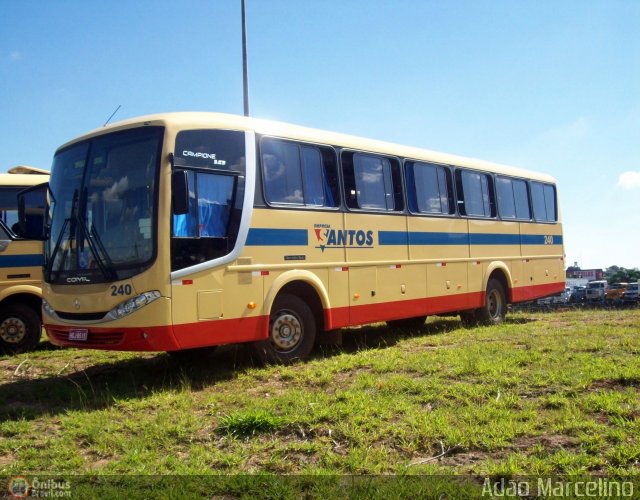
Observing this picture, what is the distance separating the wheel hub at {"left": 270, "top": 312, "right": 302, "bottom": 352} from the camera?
8.70 meters

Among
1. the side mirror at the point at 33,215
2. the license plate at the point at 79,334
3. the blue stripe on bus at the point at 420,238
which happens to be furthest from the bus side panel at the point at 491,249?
the side mirror at the point at 33,215

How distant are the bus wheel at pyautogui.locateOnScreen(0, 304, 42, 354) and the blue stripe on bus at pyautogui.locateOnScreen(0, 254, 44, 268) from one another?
2.42 feet

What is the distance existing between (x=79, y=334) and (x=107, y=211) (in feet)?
4.95

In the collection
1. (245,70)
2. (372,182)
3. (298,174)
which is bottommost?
(298,174)

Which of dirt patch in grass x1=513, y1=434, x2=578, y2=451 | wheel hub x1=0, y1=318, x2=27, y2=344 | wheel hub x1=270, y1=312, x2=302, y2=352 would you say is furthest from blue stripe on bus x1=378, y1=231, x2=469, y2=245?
Answer: wheel hub x1=0, y1=318, x2=27, y2=344

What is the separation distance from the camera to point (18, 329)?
37.3ft

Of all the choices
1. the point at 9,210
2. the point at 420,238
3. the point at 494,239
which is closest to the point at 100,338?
the point at 9,210

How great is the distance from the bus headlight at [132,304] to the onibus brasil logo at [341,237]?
2.86 meters

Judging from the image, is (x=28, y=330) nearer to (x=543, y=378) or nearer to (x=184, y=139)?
(x=184, y=139)

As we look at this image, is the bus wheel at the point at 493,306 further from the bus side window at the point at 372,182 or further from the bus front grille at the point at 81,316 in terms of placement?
the bus front grille at the point at 81,316

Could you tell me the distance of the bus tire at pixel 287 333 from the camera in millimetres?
8516

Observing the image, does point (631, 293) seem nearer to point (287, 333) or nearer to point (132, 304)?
point (287, 333)

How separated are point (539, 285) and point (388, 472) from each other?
39.8 feet

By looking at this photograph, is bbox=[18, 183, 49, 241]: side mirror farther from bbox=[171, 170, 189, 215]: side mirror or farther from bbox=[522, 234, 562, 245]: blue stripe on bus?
bbox=[522, 234, 562, 245]: blue stripe on bus
